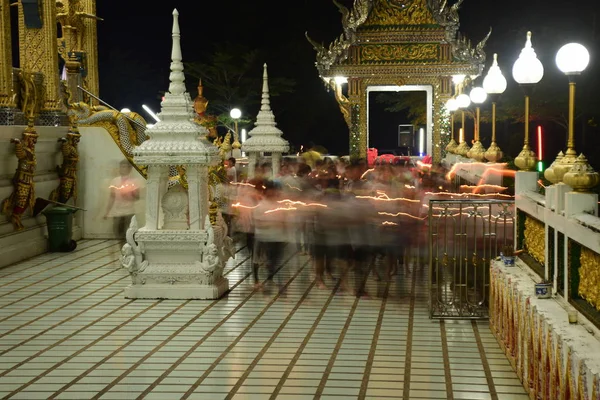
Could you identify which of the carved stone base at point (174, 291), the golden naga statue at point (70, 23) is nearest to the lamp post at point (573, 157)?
the carved stone base at point (174, 291)

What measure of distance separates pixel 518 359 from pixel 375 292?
4155mm

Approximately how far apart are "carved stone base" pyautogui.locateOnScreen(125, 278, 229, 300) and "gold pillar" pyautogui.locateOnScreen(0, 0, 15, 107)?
714cm

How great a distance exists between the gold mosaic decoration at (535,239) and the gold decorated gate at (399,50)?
15.5 m

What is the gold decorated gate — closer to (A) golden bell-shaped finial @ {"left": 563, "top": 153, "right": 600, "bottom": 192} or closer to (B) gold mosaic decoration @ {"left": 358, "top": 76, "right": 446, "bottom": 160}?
(B) gold mosaic decoration @ {"left": 358, "top": 76, "right": 446, "bottom": 160}

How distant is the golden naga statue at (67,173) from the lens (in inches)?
687

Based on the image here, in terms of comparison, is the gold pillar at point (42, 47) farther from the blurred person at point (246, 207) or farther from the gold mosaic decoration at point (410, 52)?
the gold mosaic decoration at point (410, 52)

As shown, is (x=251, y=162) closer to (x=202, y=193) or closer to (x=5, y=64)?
(x=5, y=64)

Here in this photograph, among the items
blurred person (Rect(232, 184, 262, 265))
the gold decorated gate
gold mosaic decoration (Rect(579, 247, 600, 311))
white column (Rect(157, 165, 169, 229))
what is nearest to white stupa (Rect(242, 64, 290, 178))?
the gold decorated gate

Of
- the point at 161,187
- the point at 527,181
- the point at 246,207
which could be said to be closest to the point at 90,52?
the point at 246,207

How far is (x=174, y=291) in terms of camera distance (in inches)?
448

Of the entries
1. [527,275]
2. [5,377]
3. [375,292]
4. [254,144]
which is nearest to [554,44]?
[254,144]

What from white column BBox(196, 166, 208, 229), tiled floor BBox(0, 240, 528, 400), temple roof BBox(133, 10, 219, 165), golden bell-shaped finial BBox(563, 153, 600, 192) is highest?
temple roof BBox(133, 10, 219, 165)

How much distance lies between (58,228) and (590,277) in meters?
11.5

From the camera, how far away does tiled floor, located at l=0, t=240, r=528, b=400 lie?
294 inches
